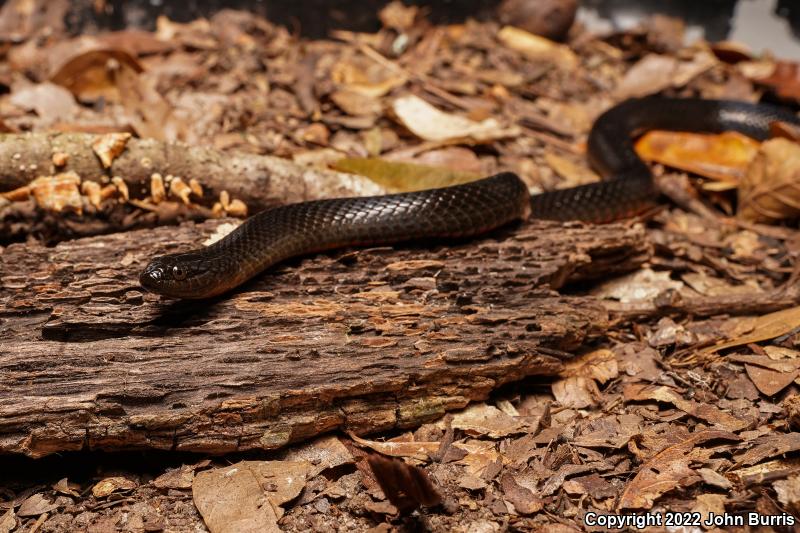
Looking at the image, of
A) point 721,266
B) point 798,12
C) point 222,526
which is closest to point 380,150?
point 721,266

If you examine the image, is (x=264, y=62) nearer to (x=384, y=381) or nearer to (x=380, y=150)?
(x=380, y=150)

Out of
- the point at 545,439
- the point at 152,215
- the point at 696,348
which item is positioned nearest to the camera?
the point at 545,439


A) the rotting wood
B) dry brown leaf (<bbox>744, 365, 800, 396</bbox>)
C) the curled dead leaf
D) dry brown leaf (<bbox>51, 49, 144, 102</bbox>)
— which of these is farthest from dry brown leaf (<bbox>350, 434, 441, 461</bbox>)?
the curled dead leaf

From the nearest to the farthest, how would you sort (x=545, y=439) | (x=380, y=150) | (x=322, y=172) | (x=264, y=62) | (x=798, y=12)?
1. (x=545, y=439)
2. (x=322, y=172)
3. (x=380, y=150)
4. (x=264, y=62)
5. (x=798, y=12)

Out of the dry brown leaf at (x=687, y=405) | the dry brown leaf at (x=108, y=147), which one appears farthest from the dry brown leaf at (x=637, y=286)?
the dry brown leaf at (x=108, y=147)

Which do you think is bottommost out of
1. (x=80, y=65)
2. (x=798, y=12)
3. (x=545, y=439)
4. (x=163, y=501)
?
(x=163, y=501)

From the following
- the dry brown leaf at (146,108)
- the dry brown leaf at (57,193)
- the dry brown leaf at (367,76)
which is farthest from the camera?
the dry brown leaf at (367,76)

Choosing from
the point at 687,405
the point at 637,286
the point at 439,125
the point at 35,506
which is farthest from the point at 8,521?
the point at 439,125

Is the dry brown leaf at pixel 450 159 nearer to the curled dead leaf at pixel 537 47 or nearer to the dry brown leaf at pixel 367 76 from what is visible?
the dry brown leaf at pixel 367 76

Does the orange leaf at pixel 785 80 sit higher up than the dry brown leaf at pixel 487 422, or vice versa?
the orange leaf at pixel 785 80
